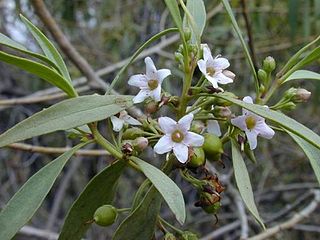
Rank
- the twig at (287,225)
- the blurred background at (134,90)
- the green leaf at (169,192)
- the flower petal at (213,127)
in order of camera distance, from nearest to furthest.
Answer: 1. the green leaf at (169,192)
2. the flower petal at (213,127)
3. the twig at (287,225)
4. the blurred background at (134,90)

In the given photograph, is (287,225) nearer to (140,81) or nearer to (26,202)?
(140,81)

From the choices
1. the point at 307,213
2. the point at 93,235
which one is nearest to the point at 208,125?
the point at 307,213

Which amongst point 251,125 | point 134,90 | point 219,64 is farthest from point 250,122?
point 134,90

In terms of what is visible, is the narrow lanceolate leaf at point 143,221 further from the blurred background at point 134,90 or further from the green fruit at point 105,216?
the blurred background at point 134,90

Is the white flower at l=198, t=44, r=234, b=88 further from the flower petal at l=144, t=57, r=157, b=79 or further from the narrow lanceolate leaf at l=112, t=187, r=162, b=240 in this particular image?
the narrow lanceolate leaf at l=112, t=187, r=162, b=240

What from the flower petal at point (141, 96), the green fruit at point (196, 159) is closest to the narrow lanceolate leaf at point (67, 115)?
the flower petal at point (141, 96)

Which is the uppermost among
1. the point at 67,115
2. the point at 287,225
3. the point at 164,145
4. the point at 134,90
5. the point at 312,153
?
the point at 67,115
